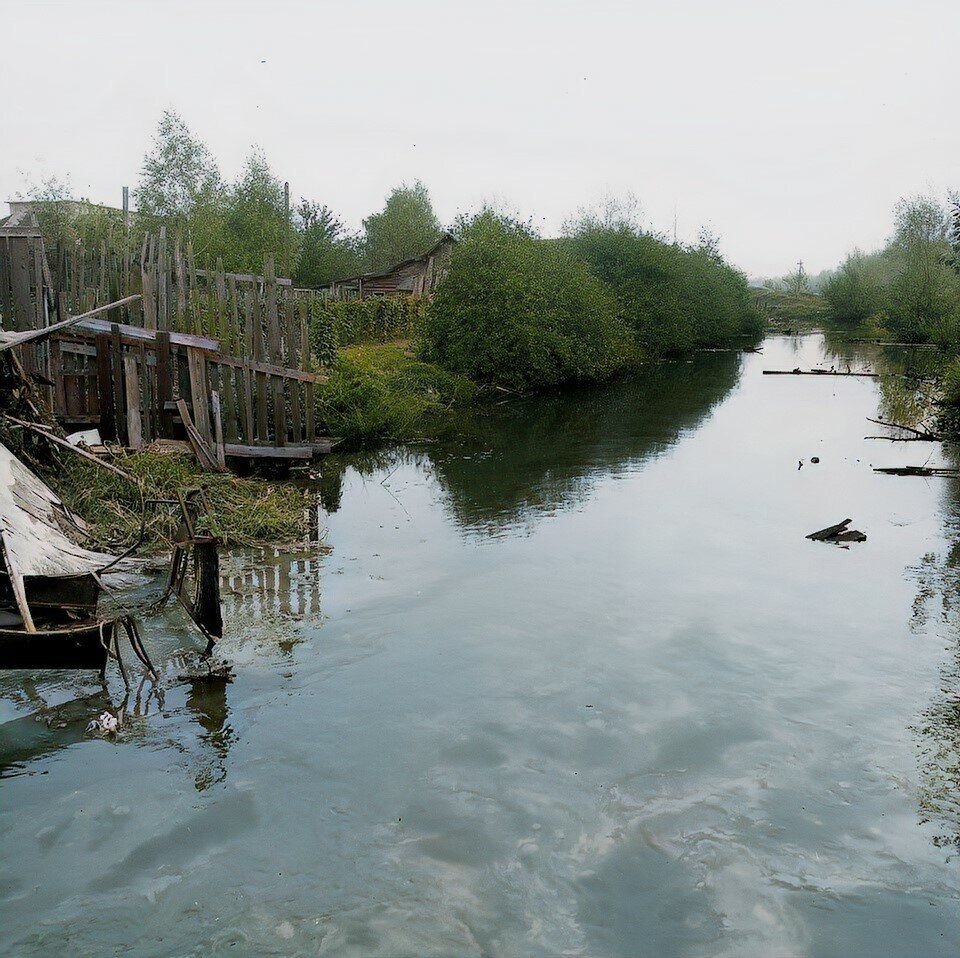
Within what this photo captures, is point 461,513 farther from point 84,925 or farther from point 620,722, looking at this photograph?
point 84,925

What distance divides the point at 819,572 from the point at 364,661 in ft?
18.9

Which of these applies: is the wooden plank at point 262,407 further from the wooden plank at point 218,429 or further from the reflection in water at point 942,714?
the reflection in water at point 942,714

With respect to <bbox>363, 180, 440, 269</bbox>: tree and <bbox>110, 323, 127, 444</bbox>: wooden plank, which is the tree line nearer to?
<bbox>363, 180, 440, 269</bbox>: tree

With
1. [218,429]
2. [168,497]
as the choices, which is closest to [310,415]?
[218,429]

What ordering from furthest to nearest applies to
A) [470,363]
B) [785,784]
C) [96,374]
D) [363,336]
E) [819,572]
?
[363,336], [470,363], [96,374], [819,572], [785,784]

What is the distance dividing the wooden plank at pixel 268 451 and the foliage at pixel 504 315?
14086 mm

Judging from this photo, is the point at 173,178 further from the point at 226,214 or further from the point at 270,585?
the point at 270,585

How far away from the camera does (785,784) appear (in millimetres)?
6230

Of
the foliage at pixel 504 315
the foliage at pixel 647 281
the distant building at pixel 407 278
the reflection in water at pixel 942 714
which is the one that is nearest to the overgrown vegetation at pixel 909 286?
the foliage at pixel 647 281

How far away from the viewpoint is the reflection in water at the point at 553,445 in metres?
14.5

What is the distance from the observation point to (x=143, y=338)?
40.5ft

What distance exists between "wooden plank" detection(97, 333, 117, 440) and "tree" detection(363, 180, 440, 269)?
65.8m

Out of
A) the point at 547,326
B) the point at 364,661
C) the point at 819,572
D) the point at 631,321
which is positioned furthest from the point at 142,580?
the point at 631,321

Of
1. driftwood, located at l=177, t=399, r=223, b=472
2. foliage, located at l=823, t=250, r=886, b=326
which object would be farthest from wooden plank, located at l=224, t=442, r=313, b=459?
foliage, located at l=823, t=250, r=886, b=326
